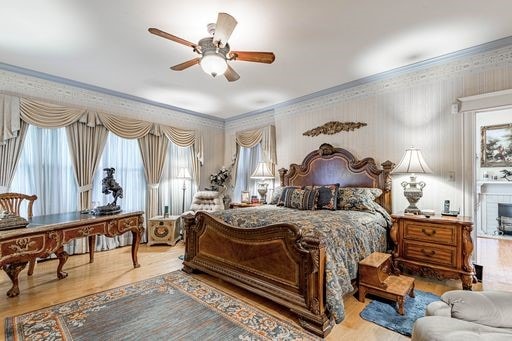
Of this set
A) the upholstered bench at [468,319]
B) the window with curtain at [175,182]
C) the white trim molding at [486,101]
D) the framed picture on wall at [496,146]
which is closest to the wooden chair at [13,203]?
the window with curtain at [175,182]

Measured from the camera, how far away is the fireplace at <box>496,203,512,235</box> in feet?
18.0

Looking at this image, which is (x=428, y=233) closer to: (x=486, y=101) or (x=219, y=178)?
(x=486, y=101)

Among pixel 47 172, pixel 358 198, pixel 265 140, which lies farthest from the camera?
pixel 265 140

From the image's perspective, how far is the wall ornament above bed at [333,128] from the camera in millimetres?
4031

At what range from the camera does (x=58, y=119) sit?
3.73 metres

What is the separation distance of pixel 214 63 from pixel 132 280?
2.67 m

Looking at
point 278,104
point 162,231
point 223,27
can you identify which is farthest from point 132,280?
point 278,104

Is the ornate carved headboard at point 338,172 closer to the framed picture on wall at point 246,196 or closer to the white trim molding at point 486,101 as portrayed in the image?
the framed picture on wall at point 246,196

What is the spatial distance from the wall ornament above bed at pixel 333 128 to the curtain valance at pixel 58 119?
2.90 meters

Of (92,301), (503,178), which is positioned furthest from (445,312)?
(503,178)

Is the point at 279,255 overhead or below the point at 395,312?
overhead

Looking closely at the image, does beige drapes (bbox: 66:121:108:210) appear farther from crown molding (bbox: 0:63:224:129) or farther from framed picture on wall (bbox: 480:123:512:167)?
framed picture on wall (bbox: 480:123:512:167)

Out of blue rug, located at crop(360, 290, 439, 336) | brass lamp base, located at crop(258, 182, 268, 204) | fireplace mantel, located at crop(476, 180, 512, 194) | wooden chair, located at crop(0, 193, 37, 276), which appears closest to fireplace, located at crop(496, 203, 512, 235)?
fireplace mantel, located at crop(476, 180, 512, 194)

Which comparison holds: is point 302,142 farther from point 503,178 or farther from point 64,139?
point 503,178
